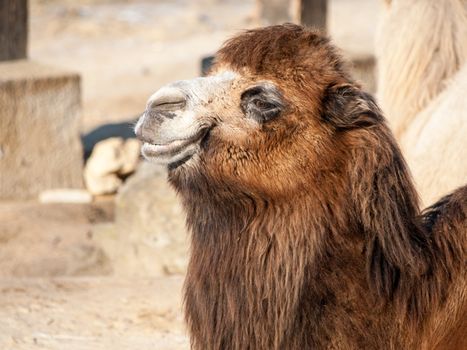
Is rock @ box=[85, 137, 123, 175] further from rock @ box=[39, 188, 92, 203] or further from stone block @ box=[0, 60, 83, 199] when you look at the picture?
rock @ box=[39, 188, 92, 203]

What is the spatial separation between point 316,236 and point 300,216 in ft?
0.27

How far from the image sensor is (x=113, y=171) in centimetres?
907

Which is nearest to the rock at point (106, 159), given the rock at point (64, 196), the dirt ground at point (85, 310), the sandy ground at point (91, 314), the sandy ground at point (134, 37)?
the rock at point (64, 196)

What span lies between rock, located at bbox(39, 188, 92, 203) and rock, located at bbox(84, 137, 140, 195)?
0.46 ft

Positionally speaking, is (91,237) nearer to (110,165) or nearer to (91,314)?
(110,165)

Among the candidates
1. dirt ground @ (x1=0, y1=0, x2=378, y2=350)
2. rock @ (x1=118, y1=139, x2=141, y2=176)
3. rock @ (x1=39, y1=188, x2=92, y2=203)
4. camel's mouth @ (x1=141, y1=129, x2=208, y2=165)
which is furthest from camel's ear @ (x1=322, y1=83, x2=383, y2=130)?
rock @ (x1=118, y1=139, x2=141, y2=176)

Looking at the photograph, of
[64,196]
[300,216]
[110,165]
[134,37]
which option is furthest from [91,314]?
[134,37]

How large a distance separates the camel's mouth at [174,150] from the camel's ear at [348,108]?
0.40m

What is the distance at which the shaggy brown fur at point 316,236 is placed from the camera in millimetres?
3316

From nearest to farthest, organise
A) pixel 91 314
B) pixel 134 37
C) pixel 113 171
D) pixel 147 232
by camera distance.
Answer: pixel 91 314 → pixel 147 232 → pixel 113 171 → pixel 134 37

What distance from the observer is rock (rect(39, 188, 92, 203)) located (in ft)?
29.2

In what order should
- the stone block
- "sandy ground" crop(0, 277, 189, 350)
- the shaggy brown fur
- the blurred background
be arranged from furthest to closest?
the stone block
the blurred background
"sandy ground" crop(0, 277, 189, 350)
the shaggy brown fur

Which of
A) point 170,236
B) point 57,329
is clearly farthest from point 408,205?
point 170,236

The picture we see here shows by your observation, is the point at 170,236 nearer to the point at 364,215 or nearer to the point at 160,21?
the point at 364,215
